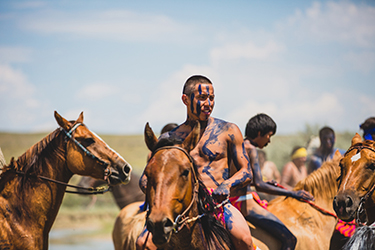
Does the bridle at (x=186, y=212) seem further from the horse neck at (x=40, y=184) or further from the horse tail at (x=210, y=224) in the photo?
the horse neck at (x=40, y=184)

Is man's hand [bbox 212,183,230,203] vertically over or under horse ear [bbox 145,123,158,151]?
under

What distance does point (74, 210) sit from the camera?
90.0 feet

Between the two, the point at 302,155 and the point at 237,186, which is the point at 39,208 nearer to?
the point at 237,186

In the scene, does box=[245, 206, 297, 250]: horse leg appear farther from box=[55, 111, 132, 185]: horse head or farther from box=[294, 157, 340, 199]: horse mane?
box=[55, 111, 132, 185]: horse head

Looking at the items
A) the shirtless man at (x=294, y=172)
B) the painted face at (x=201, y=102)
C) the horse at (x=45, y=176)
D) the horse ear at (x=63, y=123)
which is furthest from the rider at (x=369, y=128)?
the shirtless man at (x=294, y=172)

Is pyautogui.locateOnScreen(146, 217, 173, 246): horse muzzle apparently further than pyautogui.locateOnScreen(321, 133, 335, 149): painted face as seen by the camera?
No

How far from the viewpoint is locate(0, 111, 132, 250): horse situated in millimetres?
4148

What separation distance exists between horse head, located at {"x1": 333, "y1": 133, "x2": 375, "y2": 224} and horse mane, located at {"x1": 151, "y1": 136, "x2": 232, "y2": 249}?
109 centimetres

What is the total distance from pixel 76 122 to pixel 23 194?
0.93 metres

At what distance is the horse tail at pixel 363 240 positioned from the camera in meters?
3.16

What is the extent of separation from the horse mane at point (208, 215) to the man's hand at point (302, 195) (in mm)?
2331

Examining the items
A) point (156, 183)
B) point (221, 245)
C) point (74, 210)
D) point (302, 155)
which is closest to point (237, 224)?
point (221, 245)

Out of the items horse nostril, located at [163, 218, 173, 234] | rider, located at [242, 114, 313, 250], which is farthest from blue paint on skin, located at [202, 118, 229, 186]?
rider, located at [242, 114, 313, 250]

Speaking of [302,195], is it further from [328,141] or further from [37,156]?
[328,141]
